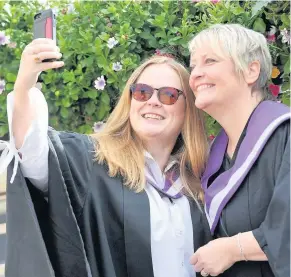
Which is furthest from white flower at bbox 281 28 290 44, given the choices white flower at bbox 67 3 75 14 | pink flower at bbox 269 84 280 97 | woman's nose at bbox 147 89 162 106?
white flower at bbox 67 3 75 14

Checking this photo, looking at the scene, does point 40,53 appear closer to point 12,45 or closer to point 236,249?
point 236,249

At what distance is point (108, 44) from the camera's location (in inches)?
102

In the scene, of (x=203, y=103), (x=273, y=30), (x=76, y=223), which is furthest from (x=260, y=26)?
(x=76, y=223)

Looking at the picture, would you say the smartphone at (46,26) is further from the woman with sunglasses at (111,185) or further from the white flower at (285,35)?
the white flower at (285,35)

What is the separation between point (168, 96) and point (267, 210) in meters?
0.70

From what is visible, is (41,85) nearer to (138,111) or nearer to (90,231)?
(138,111)

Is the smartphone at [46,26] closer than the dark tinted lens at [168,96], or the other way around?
the smartphone at [46,26]

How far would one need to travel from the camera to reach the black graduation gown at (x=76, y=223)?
1955mm

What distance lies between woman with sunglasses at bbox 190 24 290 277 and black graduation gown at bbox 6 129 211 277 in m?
0.21

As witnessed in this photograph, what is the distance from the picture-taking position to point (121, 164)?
2178 mm

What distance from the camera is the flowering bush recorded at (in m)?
2.50

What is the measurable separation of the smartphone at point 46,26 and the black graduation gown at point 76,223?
1.36 feet

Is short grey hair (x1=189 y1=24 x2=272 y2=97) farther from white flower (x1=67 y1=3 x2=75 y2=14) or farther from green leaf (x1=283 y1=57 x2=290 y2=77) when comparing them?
white flower (x1=67 y1=3 x2=75 y2=14)

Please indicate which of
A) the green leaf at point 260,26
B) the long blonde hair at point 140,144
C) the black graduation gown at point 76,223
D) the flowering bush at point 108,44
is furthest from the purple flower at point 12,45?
the green leaf at point 260,26
